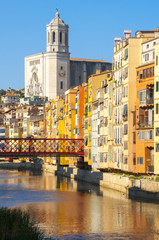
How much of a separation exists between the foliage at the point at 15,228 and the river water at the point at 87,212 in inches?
283

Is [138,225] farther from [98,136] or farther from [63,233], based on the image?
[98,136]

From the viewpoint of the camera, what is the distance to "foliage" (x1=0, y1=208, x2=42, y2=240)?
32812mm

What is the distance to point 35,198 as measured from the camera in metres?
70.1

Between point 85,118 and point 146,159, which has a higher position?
point 85,118

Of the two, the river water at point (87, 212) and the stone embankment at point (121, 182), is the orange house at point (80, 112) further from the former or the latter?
the river water at point (87, 212)

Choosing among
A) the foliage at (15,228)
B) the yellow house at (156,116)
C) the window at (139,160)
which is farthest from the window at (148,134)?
the foliage at (15,228)

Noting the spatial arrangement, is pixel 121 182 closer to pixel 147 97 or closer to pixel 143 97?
A: pixel 143 97

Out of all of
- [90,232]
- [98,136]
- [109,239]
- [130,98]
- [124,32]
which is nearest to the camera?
Answer: [109,239]

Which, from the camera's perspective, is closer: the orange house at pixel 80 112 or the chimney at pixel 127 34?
the chimney at pixel 127 34

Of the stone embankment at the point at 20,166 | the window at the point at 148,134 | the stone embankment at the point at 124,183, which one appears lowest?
the stone embankment at the point at 124,183

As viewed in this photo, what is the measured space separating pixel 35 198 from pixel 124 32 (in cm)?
2348

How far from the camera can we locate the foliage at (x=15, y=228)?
108ft

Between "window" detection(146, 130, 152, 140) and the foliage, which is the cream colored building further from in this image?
the foliage

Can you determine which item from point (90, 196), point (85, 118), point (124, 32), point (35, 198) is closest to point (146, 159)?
point (90, 196)
